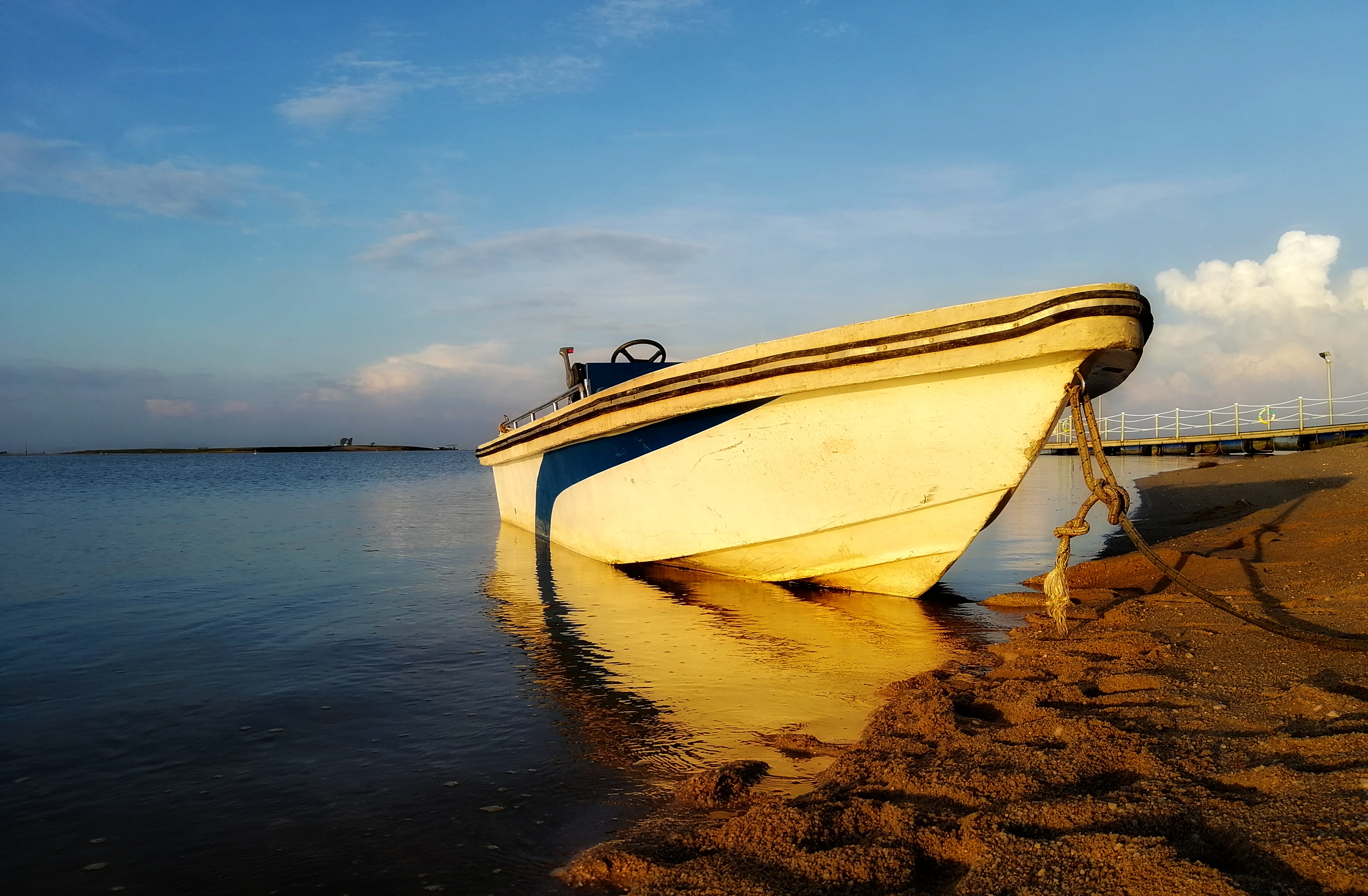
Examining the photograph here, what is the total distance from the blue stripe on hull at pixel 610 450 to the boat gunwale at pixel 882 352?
22 cm

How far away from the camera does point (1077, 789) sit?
2.43 meters

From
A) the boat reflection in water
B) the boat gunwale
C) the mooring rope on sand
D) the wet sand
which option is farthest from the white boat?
the wet sand

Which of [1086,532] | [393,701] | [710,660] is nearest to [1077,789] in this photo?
[710,660]

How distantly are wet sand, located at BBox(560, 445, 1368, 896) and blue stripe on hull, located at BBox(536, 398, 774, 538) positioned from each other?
2794 millimetres

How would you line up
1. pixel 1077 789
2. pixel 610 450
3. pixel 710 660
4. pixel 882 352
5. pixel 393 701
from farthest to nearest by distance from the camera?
pixel 610 450 < pixel 882 352 < pixel 710 660 < pixel 393 701 < pixel 1077 789

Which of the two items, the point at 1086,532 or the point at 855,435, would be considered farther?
the point at 855,435

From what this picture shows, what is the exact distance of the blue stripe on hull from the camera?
6539 mm

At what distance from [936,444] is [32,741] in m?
5.23

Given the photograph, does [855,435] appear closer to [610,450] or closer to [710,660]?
[710,660]

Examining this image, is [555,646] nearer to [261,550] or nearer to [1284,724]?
[1284,724]

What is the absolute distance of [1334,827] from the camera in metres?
1.97

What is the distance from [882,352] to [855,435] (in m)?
0.68

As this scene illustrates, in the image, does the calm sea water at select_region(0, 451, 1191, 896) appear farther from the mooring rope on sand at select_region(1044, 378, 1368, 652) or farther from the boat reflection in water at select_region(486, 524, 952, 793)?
the mooring rope on sand at select_region(1044, 378, 1368, 652)

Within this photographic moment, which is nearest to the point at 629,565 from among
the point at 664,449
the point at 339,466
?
the point at 664,449
